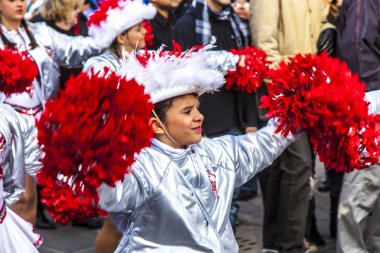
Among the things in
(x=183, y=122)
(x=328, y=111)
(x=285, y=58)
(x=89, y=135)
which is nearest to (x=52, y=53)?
(x=285, y=58)

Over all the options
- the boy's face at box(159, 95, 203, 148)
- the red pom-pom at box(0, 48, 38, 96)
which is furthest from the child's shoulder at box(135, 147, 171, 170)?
the red pom-pom at box(0, 48, 38, 96)

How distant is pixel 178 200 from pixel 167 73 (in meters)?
0.53

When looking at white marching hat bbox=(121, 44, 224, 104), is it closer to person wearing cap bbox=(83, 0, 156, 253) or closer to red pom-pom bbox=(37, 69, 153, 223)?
red pom-pom bbox=(37, 69, 153, 223)

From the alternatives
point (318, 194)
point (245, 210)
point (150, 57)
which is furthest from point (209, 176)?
point (318, 194)

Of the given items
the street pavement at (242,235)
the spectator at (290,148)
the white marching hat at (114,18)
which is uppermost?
the white marching hat at (114,18)

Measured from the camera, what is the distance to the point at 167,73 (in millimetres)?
3238

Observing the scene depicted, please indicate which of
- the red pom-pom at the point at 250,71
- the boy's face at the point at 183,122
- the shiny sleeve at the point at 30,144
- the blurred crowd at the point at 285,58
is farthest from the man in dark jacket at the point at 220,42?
the boy's face at the point at 183,122

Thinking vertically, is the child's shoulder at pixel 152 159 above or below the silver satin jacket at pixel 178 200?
above

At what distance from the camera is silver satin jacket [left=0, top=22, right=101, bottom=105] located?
5.79 meters

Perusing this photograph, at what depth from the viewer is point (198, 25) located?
5.32 m

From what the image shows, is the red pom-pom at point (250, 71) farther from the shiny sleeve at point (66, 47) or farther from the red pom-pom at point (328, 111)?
the red pom-pom at point (328, 111)

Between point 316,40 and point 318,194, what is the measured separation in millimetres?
2118

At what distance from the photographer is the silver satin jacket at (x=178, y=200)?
3090 millimetres

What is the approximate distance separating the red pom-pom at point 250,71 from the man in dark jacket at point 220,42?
187mm
